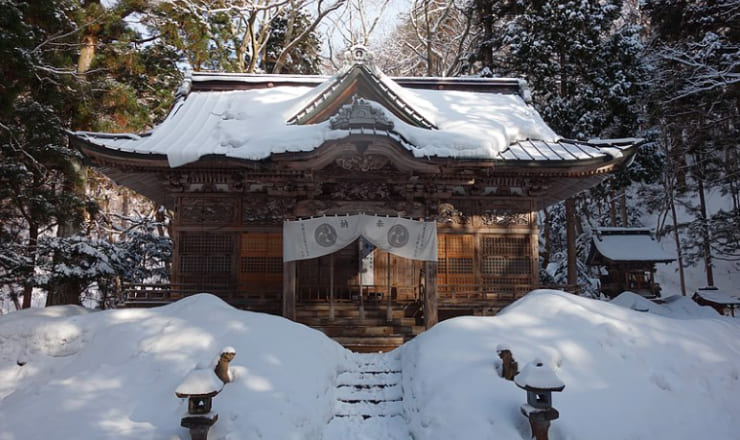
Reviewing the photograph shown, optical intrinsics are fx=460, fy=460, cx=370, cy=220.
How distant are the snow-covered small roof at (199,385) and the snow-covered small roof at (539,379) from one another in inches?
140

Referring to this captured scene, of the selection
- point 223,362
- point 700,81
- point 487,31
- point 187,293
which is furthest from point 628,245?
point 223,362

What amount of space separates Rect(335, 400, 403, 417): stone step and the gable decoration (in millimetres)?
3904

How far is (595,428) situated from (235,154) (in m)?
8.10

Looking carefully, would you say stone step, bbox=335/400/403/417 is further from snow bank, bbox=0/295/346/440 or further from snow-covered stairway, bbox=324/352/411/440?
snow bank, bbox=0/295/346/440

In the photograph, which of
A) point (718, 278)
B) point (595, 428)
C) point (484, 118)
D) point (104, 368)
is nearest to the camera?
point (595, 428)

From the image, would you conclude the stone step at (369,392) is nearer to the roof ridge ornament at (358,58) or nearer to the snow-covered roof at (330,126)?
the snow-covered roof at (330,126)

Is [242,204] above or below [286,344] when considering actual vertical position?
above

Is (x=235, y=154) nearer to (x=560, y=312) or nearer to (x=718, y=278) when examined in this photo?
(x=560, y=312)

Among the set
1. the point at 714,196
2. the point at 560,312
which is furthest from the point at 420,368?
the point at 714,196

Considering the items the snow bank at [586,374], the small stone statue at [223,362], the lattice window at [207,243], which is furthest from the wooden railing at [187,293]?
the small stone statue at [223,362]

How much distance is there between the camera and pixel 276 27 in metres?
26.2

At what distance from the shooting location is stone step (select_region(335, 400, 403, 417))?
6.54 meters

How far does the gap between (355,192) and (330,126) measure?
69.7 inches

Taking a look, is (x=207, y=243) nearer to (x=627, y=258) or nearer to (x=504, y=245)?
(x=504, y=245)
